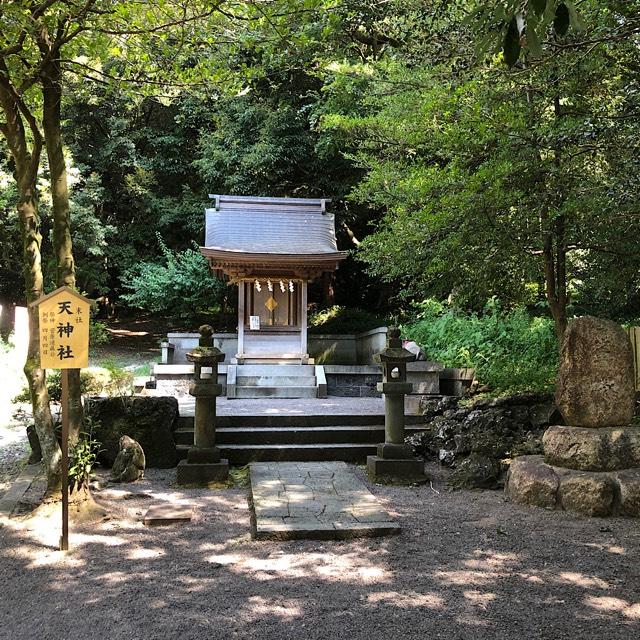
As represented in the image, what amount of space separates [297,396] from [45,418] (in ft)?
23.5

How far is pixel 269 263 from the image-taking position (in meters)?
13.8

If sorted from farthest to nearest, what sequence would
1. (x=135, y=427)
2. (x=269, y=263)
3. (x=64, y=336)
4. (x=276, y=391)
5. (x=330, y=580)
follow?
1. (x=269, y=263)
2. (x=276, y=391)
3. (x=135, y=427)
4. (x=64, y=336)
5. (x=330, y=580)

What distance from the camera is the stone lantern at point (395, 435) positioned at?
6637 millimetres

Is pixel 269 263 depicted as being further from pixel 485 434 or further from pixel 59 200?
pixel 59 200

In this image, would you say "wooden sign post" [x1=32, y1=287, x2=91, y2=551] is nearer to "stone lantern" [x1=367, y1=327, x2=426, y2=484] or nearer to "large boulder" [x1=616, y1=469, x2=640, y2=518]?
"stone lantern" [x1=367, y1=327, x2=426, y2=484]

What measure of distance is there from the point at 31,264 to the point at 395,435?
434cm

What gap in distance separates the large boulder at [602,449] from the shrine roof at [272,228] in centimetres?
894

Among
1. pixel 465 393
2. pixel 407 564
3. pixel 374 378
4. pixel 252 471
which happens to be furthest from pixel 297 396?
pixel 407 564

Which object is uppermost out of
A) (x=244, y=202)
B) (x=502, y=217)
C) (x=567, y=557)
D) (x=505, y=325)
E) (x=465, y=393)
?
(x=244, y=202)

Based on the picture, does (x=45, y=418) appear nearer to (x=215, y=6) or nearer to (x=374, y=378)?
(x=215, y=6)

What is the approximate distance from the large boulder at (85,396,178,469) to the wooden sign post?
2545 millimetres

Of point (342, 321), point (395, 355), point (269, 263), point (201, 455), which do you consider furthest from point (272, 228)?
point (201, 455)

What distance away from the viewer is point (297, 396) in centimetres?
1200

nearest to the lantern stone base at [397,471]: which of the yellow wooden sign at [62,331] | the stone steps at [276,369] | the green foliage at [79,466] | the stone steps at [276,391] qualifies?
the green foliage at [79,466]
